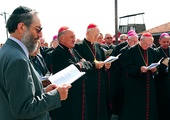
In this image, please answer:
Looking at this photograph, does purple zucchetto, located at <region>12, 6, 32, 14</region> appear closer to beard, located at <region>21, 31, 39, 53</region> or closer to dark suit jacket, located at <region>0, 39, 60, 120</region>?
beard, located at <region>21, 31, 39, 53</region>

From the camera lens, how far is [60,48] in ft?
14.4

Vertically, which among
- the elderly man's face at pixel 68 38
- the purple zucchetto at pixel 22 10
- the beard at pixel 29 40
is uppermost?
the purple zucchetto at pixel 22 10

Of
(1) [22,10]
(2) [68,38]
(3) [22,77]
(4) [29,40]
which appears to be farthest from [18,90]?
(2) [68,38]

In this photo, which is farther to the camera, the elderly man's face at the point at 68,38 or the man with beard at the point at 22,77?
the elderly man's face at the point at 68,38

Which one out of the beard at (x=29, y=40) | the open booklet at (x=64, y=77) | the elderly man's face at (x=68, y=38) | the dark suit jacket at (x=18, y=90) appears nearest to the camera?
the dark suit jacket at (x=18, y=90)

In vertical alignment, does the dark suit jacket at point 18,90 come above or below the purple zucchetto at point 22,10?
below

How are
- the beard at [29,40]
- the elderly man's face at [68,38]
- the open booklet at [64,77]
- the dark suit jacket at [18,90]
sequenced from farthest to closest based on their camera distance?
the elderly man's face at [68,38]
the open booklet at [64,77]
the beard at [29,40]
the dark suit jacket at [18,90]

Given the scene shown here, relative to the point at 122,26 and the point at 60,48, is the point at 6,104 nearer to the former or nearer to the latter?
the point at 60,48

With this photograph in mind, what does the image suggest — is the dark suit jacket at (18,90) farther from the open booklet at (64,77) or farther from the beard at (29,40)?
the open booklet at (64,77)

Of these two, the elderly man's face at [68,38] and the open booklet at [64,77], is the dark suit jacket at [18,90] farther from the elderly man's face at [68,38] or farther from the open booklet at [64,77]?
the elderly man's face at [68,38]

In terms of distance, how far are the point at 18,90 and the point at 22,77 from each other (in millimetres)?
89

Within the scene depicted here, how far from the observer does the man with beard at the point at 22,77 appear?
1.69 meters

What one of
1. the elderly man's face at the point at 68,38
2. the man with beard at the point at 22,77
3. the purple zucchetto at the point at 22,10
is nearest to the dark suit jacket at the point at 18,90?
the man with beard at the point at 22,77

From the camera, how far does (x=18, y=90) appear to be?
169 cm
